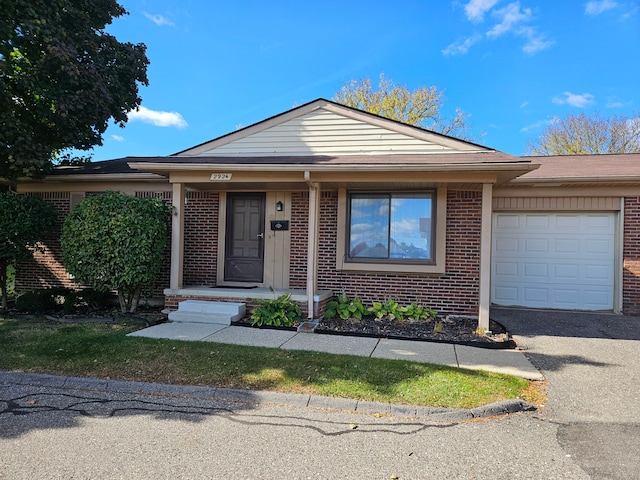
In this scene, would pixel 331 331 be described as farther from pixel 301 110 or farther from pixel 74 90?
pixel 74 90

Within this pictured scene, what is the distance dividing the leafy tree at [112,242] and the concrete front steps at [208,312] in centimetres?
87

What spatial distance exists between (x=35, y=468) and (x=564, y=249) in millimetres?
9704

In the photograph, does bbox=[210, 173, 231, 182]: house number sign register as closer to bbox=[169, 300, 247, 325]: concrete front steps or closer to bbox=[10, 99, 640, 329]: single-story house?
bbox=[10, 99, 640, 329]: single-story house

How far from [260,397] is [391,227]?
4.83m

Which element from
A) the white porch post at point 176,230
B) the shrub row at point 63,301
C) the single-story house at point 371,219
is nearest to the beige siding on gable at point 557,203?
the single-story house at point 371,219

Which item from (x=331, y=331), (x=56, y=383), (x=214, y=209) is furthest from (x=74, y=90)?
(x=331, y=331)

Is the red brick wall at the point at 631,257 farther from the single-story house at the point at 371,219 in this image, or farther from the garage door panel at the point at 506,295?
the garage door panel at the point at 506,295

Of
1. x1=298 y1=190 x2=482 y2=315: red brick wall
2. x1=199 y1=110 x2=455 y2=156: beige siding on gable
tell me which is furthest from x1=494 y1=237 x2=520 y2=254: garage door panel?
x1=199 y1=110 x2=455 y2=156: beige siding on gable

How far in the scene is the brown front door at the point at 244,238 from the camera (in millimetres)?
8969

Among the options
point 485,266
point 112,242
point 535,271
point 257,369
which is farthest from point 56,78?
point 535,271

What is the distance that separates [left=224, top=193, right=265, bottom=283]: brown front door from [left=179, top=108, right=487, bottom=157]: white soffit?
1.06 meters

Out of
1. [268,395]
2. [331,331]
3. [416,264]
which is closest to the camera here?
[268,395]

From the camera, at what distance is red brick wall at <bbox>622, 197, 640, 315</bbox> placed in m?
8.52

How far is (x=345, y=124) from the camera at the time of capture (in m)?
8.84
